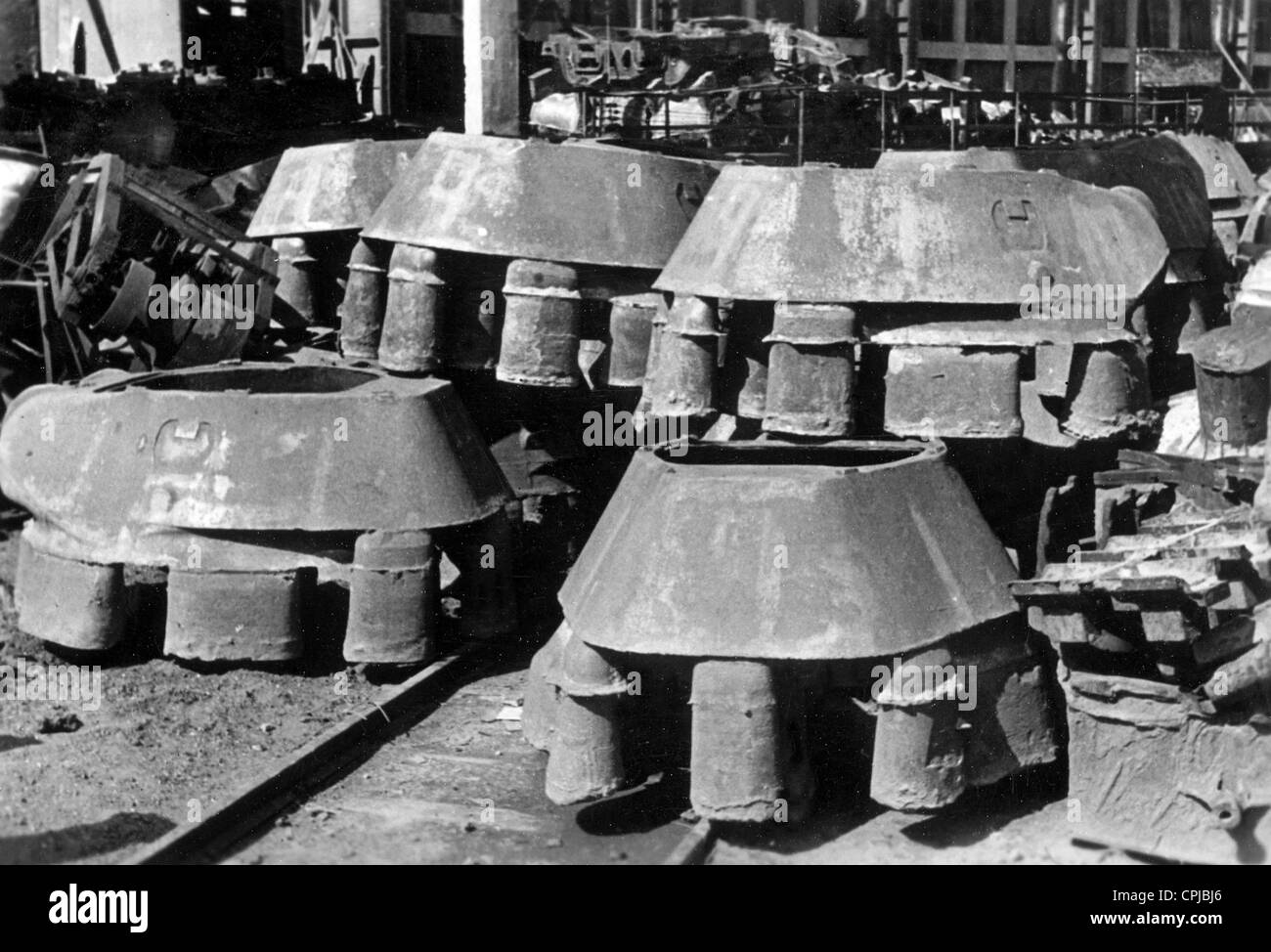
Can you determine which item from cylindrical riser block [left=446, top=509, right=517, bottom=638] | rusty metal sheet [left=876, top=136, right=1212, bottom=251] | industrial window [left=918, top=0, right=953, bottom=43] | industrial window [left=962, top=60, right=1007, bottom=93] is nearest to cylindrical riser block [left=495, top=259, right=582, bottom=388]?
cylindrical riser block [left=446, top=509, right=517, bottom=638]

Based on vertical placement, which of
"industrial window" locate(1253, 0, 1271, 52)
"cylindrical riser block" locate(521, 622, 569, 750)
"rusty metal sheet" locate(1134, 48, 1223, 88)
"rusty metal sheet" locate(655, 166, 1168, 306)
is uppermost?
"industrial window" locate(1253, 0, 1271, 52)

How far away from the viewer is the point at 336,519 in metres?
6.29

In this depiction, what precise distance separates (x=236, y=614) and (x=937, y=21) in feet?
40.7

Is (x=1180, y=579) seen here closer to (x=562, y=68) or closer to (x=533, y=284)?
(x=533, y=284)

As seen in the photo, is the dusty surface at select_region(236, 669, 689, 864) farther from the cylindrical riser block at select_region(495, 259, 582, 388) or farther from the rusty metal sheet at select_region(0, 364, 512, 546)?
the cylindrical riser block at select_region(495, 259, 582, 388)

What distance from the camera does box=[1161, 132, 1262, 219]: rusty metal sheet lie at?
11.0 meters

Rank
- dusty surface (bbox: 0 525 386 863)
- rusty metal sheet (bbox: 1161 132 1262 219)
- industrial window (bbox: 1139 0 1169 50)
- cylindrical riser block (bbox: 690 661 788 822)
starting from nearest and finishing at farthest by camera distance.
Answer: cylindrical riser block (bbox: 690 661 788 822)
dusty surface (bbox: 0 525 386 863)
rusty metal sheet (bbox: 1161 132 1262 219)
industrial window (bbox: 1139 0 1169 50)

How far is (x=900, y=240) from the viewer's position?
247 inches

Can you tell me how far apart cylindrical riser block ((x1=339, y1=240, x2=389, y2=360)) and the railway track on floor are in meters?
1.95

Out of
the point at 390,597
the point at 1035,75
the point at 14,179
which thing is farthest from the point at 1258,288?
the point at 1035,75

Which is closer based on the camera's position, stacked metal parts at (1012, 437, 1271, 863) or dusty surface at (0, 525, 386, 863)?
stacked metal parts at (1012, 437, 1271, 863)

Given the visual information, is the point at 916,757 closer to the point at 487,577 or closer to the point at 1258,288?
the point at 487,577

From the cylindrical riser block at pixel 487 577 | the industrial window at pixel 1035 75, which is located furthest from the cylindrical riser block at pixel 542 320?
the industrial window at pixel 1035 75

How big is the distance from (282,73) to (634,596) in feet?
36.1
